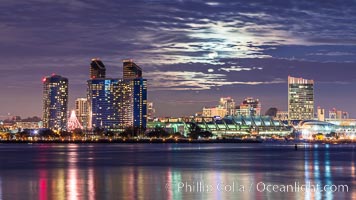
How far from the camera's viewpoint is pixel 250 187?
123 ft

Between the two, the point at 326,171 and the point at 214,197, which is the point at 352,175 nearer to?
the point at 326,171

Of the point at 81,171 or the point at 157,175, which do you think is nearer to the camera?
the point at 157,175

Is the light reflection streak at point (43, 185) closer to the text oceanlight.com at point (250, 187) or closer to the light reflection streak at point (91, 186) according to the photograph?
the light reflection streak at point (91, 186)

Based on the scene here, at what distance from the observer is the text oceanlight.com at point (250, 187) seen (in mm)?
35719

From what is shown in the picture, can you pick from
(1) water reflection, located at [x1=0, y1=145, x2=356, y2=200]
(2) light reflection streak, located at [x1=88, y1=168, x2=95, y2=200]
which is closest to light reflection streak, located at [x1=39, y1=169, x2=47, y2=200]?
(1) water reflection, located at [x1=0, y1=145, x2=356, y2=200]

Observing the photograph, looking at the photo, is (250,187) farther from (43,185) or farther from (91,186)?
(43,185)

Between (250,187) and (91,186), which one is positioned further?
(91,186)

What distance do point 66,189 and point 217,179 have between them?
1079 centimetres

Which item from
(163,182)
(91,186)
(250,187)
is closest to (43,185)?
(91,186)

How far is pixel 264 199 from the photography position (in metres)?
31.5

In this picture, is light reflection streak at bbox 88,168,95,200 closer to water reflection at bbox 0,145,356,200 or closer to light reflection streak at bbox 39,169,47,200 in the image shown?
water reflection at bbox 0,145,356,200

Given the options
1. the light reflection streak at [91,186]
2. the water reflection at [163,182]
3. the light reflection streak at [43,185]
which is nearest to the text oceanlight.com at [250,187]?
the water reflection at [163,182]

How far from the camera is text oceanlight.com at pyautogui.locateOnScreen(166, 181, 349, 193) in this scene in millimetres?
35719

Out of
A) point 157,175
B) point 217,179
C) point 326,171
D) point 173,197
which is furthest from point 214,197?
point 326,171
